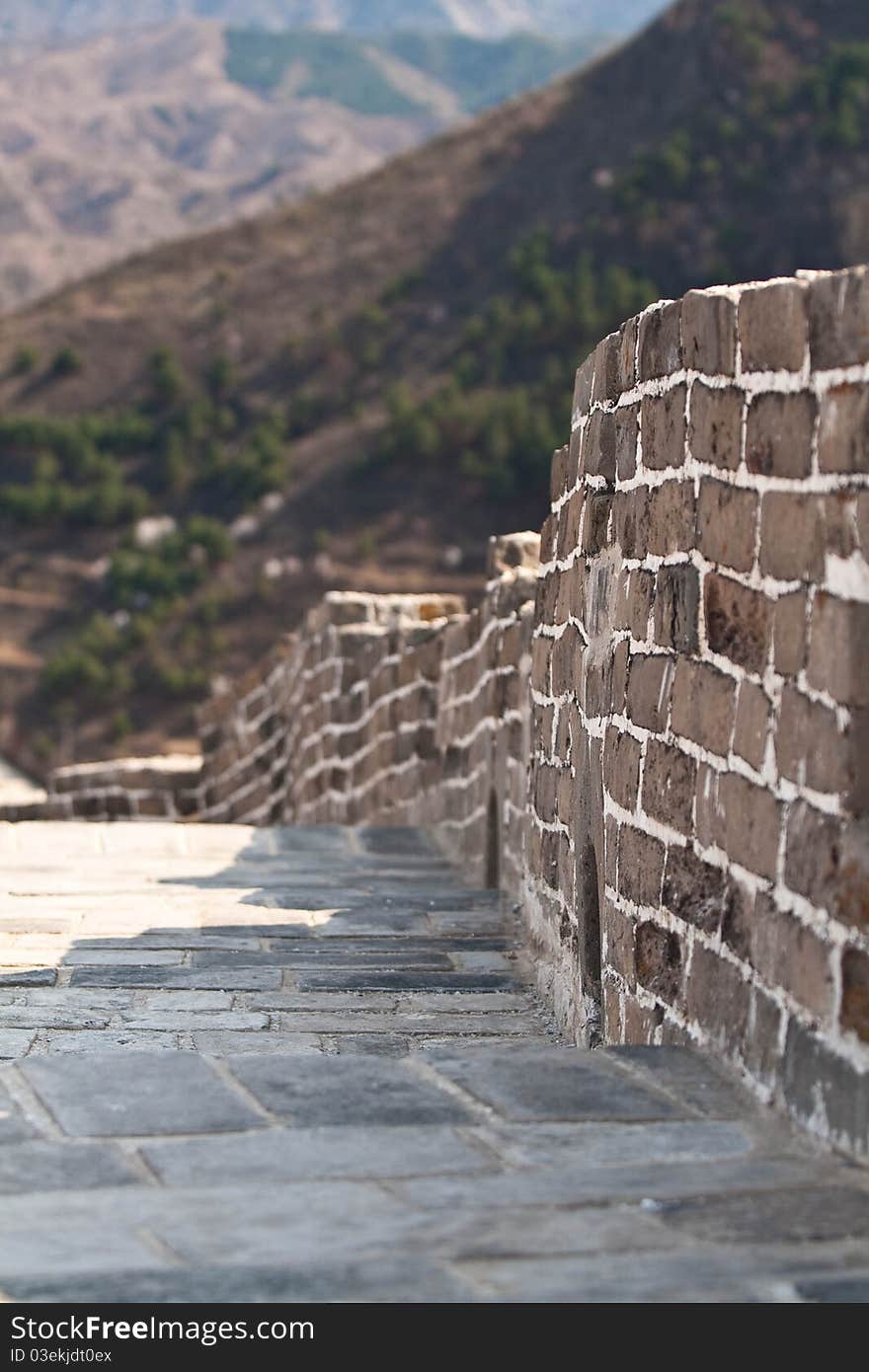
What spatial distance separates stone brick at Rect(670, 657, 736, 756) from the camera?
9.75 ft

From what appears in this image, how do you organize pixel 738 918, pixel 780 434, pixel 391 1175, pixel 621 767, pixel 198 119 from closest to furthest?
1. pixel 391 1175
2. pixel 780 434
3. pixel 738 918
4. pixel 621 767
5. pixel 198 119

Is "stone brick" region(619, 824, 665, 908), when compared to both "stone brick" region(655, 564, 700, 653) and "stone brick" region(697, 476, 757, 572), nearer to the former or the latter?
"stone brick" region(655, 564, 700, 653)

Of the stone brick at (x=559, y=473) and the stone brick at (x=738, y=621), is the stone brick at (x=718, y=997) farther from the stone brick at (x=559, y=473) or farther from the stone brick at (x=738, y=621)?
the stone brick at (x=559, y=473)

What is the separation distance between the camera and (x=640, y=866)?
3.43 m

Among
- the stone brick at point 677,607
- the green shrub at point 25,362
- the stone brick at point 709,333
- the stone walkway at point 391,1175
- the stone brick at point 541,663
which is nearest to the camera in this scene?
the stone walkway at point 391,1175

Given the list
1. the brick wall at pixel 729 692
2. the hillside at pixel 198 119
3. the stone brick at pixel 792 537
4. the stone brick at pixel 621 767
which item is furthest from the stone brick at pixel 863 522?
the hillside at pixel 198 119

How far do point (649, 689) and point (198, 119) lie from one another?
120 m

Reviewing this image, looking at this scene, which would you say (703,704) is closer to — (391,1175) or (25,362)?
(391,1175)

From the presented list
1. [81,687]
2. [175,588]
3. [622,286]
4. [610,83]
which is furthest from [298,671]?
[610,83]

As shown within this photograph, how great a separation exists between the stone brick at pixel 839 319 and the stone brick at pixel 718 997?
969 millimetres

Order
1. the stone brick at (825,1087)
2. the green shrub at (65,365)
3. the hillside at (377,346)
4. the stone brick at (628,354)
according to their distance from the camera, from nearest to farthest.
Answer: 1. the stone brick at (825,1087)
2. the stone brick at (628,354)
3. the hillside at (377,346)
4. the green shrub at (65,365)

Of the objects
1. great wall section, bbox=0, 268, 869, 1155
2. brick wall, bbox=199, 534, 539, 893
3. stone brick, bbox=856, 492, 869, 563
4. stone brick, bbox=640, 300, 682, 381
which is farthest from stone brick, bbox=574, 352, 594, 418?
stone brick, bbox=856, 492, 869, 563

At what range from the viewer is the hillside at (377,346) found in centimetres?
2764

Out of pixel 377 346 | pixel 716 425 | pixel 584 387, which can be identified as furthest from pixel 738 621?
pixel 377 346
